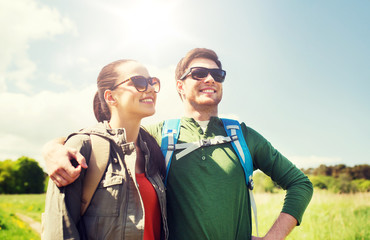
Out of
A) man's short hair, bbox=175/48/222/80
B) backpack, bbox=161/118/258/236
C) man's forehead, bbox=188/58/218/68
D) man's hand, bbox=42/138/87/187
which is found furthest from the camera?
man's short hair, bbox=175/48/222/80

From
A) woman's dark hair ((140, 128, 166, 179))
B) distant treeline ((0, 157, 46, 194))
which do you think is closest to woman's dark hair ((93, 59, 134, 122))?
woman's dark hair ((140, 128, 166, 179))

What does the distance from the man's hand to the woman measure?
0.09 metres

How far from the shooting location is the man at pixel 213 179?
295 centimetres

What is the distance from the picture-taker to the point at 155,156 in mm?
3090

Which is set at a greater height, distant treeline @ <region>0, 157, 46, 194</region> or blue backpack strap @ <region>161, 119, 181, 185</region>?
blue backpack strap @ <region>161, 119, 181, 185</region>

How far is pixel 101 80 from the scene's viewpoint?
3076mm

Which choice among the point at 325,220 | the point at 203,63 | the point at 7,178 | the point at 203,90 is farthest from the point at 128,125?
the point at 7,178

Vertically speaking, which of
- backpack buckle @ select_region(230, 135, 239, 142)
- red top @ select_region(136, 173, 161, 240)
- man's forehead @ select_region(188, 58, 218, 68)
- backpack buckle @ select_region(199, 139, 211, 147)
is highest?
man's forehead @ select_region(188, 58, 218, 68)

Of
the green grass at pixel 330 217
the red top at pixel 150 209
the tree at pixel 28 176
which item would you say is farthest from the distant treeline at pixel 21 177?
the red top at pixel 150 209

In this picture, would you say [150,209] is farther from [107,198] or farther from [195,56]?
[195,56]

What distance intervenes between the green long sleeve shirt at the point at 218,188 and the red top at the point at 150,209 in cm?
32

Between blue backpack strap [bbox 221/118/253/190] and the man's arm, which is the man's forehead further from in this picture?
the man's arm

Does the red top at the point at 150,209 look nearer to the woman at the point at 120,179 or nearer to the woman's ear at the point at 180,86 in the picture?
the woman at the point at 120,179

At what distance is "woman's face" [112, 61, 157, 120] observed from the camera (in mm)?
2912
